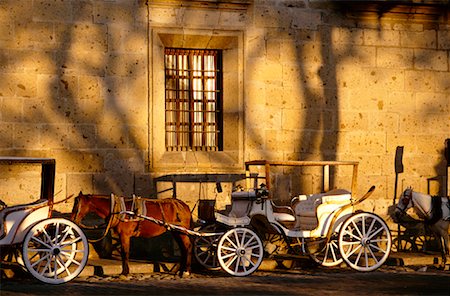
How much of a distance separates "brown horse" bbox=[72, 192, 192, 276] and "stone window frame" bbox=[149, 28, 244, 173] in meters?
2.02

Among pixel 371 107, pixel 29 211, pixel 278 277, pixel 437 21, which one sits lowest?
pixel 278 277

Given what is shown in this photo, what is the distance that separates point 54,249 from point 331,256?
459cm

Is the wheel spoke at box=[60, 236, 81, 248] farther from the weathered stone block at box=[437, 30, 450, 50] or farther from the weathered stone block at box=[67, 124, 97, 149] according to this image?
the weathered stone block at box=[437, 30, 450, 50]

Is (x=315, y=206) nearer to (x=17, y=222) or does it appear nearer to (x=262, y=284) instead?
(x=262, y=284)

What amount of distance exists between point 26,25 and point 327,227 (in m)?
5.42

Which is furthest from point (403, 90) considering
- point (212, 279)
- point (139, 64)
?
point (212, 279)

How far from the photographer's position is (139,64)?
1741 cm

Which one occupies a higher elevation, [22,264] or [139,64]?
[139,64]

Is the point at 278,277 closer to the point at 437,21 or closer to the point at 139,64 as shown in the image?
the point at 139,64

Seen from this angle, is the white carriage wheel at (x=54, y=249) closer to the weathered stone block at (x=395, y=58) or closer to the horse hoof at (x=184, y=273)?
the horse hoof at (x=184, y=273)

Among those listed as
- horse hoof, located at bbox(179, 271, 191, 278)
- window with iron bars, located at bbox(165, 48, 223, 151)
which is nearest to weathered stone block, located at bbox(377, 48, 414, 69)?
window with iron bars, located at bbox(165, 48, 223, 151)

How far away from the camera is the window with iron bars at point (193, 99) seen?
18078 mm

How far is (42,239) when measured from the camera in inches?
574

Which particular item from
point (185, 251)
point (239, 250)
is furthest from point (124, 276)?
point (239, 250)
